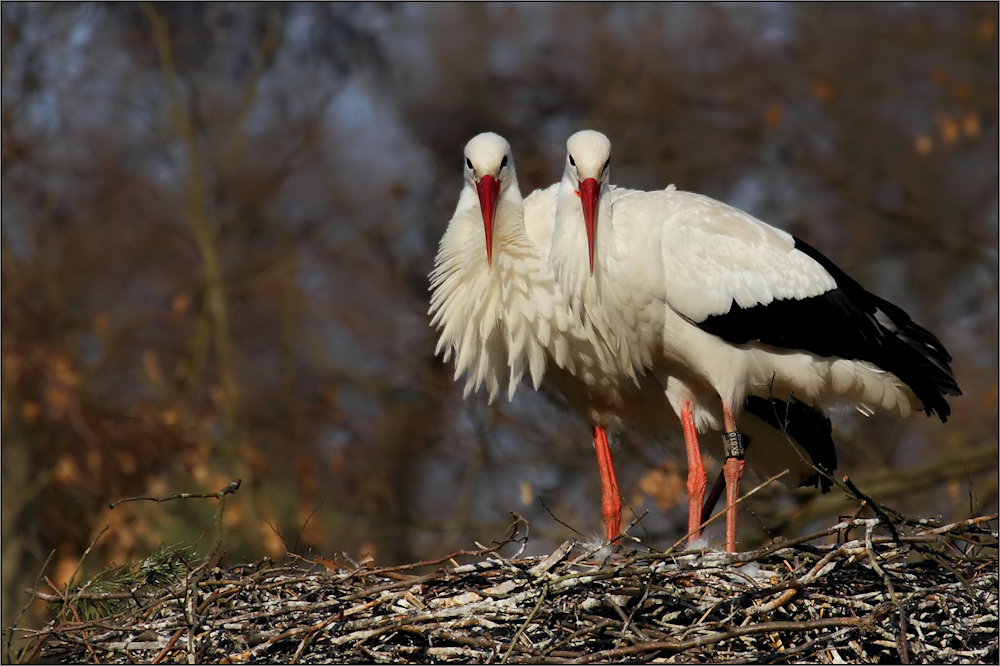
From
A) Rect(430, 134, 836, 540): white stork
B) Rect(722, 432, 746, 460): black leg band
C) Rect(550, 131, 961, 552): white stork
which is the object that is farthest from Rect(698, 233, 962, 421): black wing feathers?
Rect(722, 432, 746, 460): black leg band

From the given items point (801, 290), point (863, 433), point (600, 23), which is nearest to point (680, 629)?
point (801, 290)

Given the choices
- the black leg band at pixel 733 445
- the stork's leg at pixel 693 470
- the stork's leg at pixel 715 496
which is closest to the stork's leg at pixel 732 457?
the black leg band at pixel 733 445

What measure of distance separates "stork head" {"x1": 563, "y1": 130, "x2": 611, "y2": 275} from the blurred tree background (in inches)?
121

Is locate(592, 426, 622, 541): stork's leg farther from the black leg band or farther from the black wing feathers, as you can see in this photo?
the black wing feathers

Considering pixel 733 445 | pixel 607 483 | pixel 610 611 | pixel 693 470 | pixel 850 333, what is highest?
pixel 850 333

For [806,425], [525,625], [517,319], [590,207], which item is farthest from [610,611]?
[806,425]

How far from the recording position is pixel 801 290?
566 cm

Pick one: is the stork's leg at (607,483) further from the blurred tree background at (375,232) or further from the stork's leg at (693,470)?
the blurred tree background at (375,232)

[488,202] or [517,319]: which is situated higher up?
[488,202]

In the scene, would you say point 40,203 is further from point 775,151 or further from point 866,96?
point 866,96

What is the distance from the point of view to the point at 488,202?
566 centimetres

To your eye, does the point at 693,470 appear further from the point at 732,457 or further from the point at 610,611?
the point at 610,611

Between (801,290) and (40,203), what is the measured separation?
7.66 meters

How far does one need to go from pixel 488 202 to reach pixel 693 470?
62.7 inches
